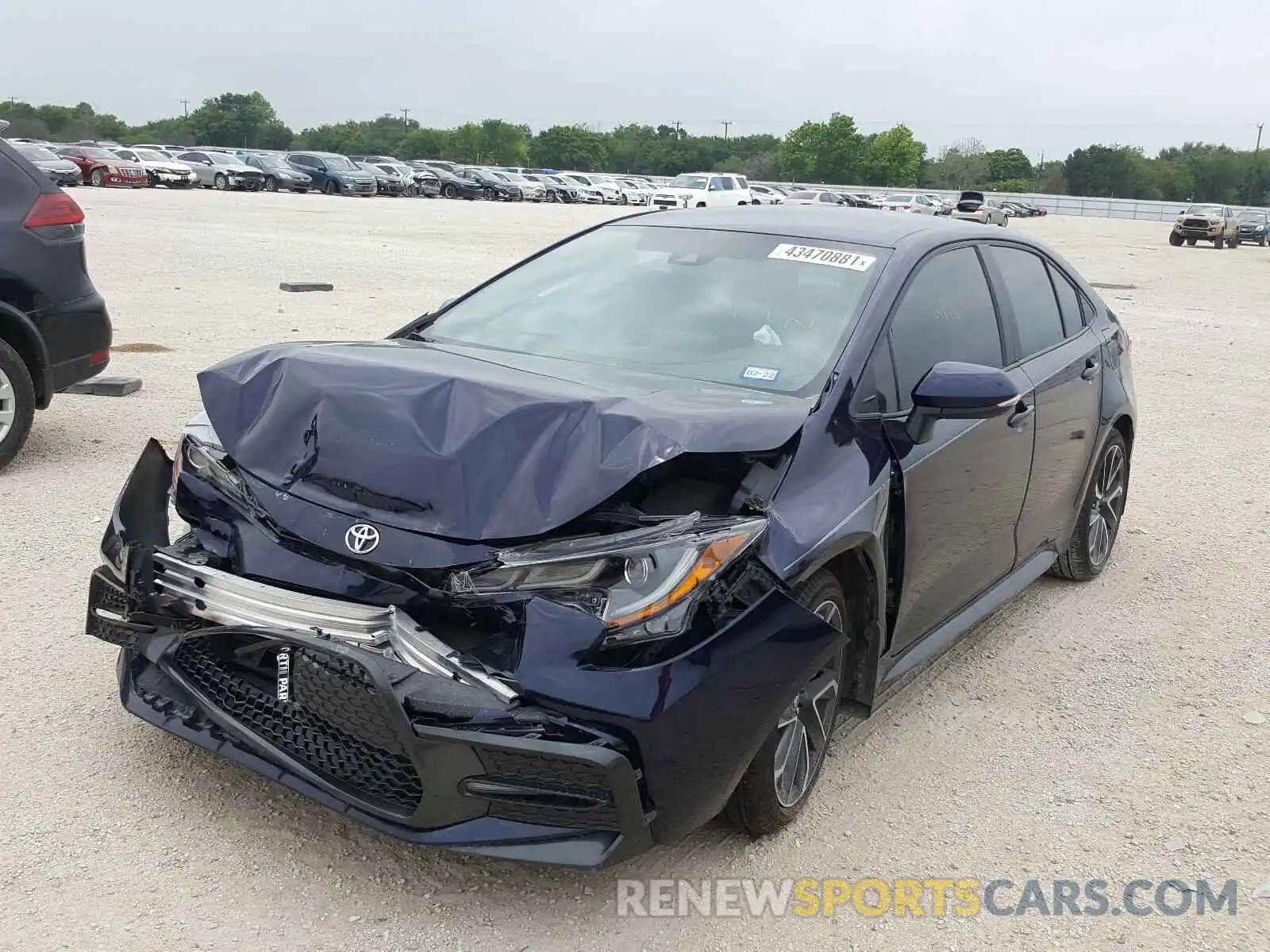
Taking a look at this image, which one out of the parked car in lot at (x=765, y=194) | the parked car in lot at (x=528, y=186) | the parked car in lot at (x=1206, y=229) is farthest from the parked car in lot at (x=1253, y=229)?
the parked car in lot at (x=528, y=186)

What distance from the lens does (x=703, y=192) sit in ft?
137

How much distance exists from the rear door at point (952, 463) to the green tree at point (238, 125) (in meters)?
126

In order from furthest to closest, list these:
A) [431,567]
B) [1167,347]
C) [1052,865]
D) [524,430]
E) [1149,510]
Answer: [1167,347] < [1149,510] < [1052,865] < [524,430] < [431,567]

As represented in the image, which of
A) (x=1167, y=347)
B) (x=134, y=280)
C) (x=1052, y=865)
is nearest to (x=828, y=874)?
(x=1052, y=865)

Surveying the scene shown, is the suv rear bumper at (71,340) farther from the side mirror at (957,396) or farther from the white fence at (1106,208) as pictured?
the white fence at (1106,208)

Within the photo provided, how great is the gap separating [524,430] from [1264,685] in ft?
10.9

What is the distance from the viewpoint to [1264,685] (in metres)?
4.65

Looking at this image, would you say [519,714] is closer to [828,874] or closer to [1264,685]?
[828,874]

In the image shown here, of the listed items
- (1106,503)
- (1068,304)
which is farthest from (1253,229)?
(1068,304)

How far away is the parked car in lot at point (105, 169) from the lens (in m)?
40.0

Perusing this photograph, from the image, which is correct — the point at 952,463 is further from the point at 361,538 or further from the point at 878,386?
the point at 361,538

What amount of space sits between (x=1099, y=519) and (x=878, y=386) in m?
2.57

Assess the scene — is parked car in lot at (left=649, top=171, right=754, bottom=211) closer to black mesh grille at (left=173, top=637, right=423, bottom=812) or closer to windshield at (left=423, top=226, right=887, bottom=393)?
windshield at (left=423, top=226, right=887, bottom=393)

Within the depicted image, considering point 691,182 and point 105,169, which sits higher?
point 691,182
